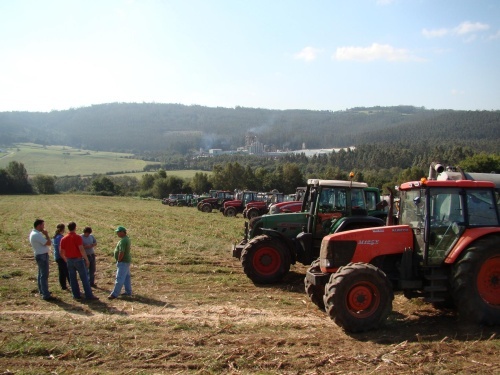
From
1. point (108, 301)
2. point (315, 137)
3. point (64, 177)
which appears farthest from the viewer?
point (315, 137)

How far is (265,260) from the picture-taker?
10.7 meters

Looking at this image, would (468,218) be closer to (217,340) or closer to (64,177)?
(217,340)

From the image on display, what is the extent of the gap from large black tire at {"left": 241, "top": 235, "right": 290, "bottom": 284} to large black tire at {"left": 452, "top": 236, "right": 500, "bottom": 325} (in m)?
4.35

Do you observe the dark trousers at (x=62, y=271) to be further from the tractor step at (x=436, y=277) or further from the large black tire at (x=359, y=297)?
the tractor step at (x=436, y=277)

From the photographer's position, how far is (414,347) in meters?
6.18

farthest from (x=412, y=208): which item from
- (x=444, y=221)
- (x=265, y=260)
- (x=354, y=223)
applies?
(x=265, y=260)

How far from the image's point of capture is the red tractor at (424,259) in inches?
267

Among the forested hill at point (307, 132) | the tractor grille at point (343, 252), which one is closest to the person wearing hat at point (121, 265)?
the tractor grille at point (343, 252)

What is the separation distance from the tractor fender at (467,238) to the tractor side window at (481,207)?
169 millimetres

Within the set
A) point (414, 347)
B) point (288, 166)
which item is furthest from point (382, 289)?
point (288, 166)

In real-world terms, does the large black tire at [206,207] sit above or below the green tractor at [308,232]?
below

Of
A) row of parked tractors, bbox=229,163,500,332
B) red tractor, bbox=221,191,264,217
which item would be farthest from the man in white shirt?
red tractor, bbox=221,191,264,217

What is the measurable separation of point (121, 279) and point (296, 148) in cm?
15475

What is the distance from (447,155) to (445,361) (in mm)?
69883
